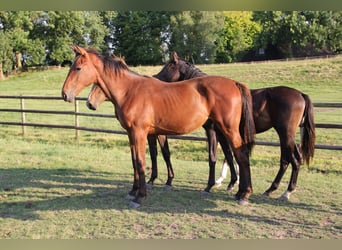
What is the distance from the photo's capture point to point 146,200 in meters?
4.44

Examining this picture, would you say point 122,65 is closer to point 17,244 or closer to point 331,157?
point 17,244

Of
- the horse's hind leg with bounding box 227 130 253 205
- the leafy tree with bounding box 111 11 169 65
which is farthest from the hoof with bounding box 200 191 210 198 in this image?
the leafy tree with bounding box 111 11 169 65

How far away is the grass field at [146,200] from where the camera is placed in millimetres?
3429

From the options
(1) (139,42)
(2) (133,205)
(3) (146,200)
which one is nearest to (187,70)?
(3) (146,200)

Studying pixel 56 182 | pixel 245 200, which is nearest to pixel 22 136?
pixel 56 182

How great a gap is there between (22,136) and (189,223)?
7.92 metres

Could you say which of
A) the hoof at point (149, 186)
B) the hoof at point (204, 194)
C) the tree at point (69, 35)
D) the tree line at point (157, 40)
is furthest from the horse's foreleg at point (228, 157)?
the tree at point (69, 35)

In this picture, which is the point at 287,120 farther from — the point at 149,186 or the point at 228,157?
the point at 149,186

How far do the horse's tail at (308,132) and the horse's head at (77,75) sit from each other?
2.84m

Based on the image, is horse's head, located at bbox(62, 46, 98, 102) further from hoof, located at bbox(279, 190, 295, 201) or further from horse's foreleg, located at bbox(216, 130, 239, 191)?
hoof, located at bbox(279, 190, 295, 201)

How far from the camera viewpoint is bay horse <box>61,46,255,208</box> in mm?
4082

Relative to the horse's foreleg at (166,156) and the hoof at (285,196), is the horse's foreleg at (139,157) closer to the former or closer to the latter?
the horse's foreleg at (166,156)

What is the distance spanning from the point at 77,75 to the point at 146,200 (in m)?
1.82

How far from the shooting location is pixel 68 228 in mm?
3488
